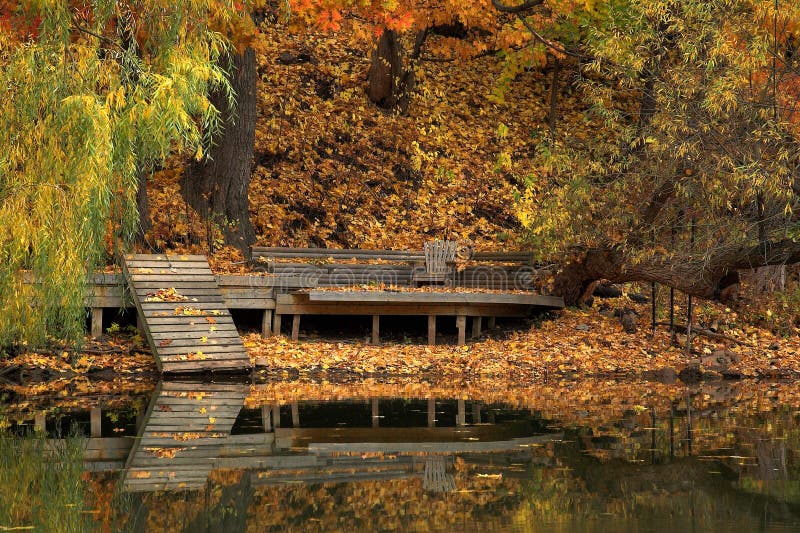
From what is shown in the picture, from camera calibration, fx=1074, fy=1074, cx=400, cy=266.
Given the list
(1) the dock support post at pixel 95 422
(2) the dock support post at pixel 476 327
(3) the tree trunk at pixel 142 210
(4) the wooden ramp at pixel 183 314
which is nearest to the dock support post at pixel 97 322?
(4) the wooden ramp at pixel 183 314

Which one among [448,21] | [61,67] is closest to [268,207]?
[448,21]

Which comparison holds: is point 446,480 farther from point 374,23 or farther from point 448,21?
point 448,21

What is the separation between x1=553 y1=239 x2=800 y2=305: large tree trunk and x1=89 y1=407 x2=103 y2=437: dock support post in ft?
26.9

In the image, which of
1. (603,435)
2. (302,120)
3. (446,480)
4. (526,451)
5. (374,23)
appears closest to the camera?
(446,480)

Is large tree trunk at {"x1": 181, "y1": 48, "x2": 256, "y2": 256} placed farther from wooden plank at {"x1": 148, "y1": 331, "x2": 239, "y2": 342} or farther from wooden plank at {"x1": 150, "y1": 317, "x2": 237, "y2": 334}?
wooden plank at {"x1": 148, "y1": 331, "x2": 239, "y2": 342}

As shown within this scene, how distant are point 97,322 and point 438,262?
534cm

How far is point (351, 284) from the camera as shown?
1675cm

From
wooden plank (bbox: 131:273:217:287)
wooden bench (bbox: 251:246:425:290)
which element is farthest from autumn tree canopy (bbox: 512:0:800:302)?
wooden plank (bbox: 131:273:217:287)

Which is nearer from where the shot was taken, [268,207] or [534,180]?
[268,207]

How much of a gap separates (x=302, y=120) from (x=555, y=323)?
321 inches

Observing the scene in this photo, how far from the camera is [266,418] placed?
401 inches

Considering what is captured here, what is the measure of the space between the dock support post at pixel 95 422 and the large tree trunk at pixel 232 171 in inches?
294

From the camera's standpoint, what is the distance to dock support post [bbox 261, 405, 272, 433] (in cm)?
967

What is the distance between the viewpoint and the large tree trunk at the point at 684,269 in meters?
14.7
